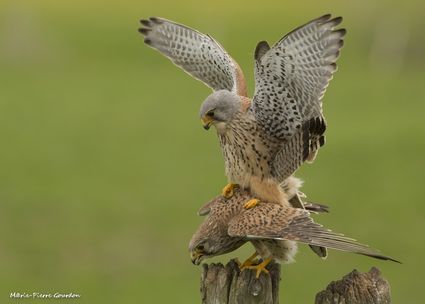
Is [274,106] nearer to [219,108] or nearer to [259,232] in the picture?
[219,108]

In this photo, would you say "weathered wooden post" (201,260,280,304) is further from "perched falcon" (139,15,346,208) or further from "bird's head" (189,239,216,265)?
"perched falcon" (139,15,346,208)

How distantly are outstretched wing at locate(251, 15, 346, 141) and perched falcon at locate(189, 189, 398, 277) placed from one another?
66 cm

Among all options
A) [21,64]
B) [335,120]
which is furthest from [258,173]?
[21,64]

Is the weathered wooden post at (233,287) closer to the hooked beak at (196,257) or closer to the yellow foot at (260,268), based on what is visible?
the yellow foot at (260,268)

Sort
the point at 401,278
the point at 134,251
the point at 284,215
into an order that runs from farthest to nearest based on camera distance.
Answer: the point at 134,251 → the point at 401,278 → the point at 284,215

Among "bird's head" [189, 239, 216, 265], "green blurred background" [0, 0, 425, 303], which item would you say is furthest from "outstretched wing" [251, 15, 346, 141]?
"green blurred background" [0, 0, 425, 303]

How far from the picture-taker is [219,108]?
7.20 metres

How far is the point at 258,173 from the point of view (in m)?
7.39

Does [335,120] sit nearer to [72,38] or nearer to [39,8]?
[72,38]

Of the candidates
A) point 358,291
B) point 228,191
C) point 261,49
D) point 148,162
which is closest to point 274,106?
point 261,49

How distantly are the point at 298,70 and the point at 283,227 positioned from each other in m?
1.13

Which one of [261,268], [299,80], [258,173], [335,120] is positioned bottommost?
[261,268]

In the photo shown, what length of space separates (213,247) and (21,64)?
24.3 m

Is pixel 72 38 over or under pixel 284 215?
over
